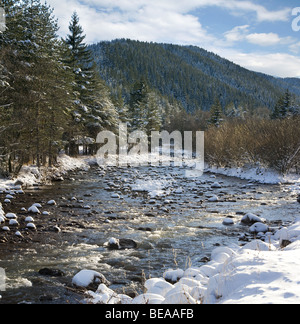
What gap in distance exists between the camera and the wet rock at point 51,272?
5.53 meters

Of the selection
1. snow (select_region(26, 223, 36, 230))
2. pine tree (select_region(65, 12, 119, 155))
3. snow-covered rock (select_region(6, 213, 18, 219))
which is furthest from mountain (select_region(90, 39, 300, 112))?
snow (select_region(26, 223, 36, 230))

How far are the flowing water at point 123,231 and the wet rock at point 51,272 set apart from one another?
10 cm

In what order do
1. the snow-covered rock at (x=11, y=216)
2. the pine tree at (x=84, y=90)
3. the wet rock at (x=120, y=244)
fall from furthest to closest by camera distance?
the pine tree at (x=84, y=90), the snow-covered rock at (x=11, y=216), the wet rock at (x=120, y=244)

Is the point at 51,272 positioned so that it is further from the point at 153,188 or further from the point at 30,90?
the point at 30,90

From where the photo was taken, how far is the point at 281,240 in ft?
21.6

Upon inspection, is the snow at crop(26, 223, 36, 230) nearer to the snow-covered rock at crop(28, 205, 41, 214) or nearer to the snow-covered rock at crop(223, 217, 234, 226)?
the snow-covered rock at crop(28, 205, 41, 214)

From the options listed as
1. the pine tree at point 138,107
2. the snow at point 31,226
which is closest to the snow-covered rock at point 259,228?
the snow at point 31,226

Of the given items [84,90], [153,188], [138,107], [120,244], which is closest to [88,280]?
[120,244]

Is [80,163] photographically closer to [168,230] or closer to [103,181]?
[103,181]

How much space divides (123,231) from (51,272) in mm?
3239

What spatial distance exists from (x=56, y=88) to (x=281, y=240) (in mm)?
17659

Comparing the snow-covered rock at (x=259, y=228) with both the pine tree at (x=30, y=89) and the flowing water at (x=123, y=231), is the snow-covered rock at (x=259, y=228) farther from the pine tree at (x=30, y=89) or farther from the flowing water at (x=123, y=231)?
the pine tree at (x=30, y=89)

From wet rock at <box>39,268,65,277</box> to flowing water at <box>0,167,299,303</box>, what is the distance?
0.34 ft
